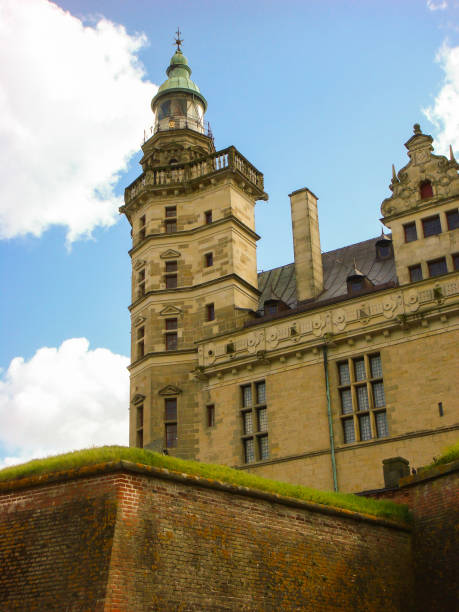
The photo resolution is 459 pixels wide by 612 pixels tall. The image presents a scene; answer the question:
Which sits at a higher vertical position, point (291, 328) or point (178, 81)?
point (178, 81)

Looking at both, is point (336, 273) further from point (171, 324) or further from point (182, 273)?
point (171, 324)

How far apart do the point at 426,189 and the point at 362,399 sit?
9307 millimetres

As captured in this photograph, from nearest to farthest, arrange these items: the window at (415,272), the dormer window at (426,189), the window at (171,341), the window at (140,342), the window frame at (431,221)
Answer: the window at (415,272) → the window frame at (431,221) → the dormer window at (426,189) → the window at (171,341) → the window at (140,342)

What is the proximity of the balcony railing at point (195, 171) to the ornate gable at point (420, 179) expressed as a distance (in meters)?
8.63

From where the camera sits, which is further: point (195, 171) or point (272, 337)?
point (195, 171)

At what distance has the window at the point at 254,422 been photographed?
33.2 metres

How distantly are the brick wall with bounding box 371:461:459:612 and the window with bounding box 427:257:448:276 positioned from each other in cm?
1208

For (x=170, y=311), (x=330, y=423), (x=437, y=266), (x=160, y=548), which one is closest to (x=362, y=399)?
(x=330, y=423)

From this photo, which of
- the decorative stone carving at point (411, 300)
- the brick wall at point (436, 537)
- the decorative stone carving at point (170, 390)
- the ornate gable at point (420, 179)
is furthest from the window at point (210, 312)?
the brick wall at point (436, 537)

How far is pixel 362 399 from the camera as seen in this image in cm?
3142

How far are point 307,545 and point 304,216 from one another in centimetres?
2214

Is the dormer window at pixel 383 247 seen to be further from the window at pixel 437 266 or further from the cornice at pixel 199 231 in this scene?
the cornice at pixel 199 231

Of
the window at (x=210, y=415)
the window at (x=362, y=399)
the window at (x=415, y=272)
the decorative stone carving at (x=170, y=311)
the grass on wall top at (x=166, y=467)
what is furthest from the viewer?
the decorative stone carving at (x=170, y=311)

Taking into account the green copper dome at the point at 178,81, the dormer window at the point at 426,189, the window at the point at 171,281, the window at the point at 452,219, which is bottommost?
the window at the point at 452,219
